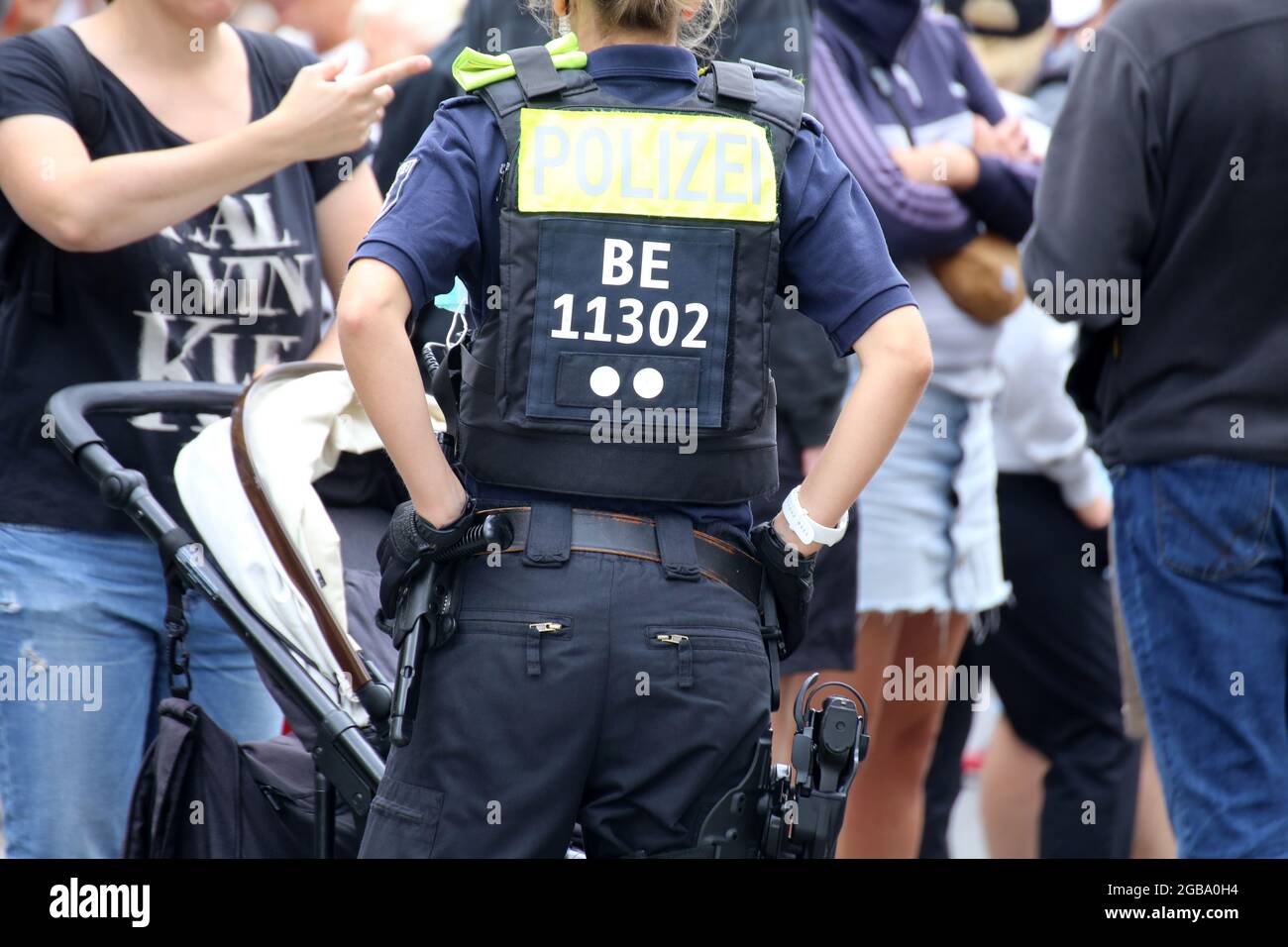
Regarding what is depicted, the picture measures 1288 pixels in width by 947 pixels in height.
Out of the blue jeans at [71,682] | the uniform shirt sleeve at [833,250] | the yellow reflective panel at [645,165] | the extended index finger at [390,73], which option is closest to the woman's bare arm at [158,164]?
the extended index finger at [390,73]

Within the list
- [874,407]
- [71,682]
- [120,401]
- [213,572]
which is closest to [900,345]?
[874,407]

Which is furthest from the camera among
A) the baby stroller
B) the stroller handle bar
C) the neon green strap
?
the stroller handle bar

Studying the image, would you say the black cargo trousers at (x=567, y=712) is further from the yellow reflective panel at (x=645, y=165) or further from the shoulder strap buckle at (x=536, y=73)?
the shoulder strap buckle at (x=536, y=73)

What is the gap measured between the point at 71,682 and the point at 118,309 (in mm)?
688

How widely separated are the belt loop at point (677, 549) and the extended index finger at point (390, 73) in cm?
110

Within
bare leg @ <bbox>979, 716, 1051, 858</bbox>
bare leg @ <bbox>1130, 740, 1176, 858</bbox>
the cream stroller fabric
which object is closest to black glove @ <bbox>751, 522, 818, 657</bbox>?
the cream stroller fabric

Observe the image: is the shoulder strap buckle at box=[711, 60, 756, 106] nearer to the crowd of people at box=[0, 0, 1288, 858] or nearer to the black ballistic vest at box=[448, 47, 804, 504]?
the black ballistic vest at box=[448, 47, 804, 504]

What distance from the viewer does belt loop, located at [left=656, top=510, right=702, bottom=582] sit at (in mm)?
2309

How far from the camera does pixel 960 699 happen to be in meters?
4.64

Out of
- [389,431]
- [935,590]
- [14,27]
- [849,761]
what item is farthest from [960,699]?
[14,27]

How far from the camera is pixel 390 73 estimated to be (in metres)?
3.05

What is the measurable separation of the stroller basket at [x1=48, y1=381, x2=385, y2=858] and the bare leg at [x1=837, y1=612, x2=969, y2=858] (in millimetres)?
1774

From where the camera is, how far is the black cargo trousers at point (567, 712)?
2.27 meters
